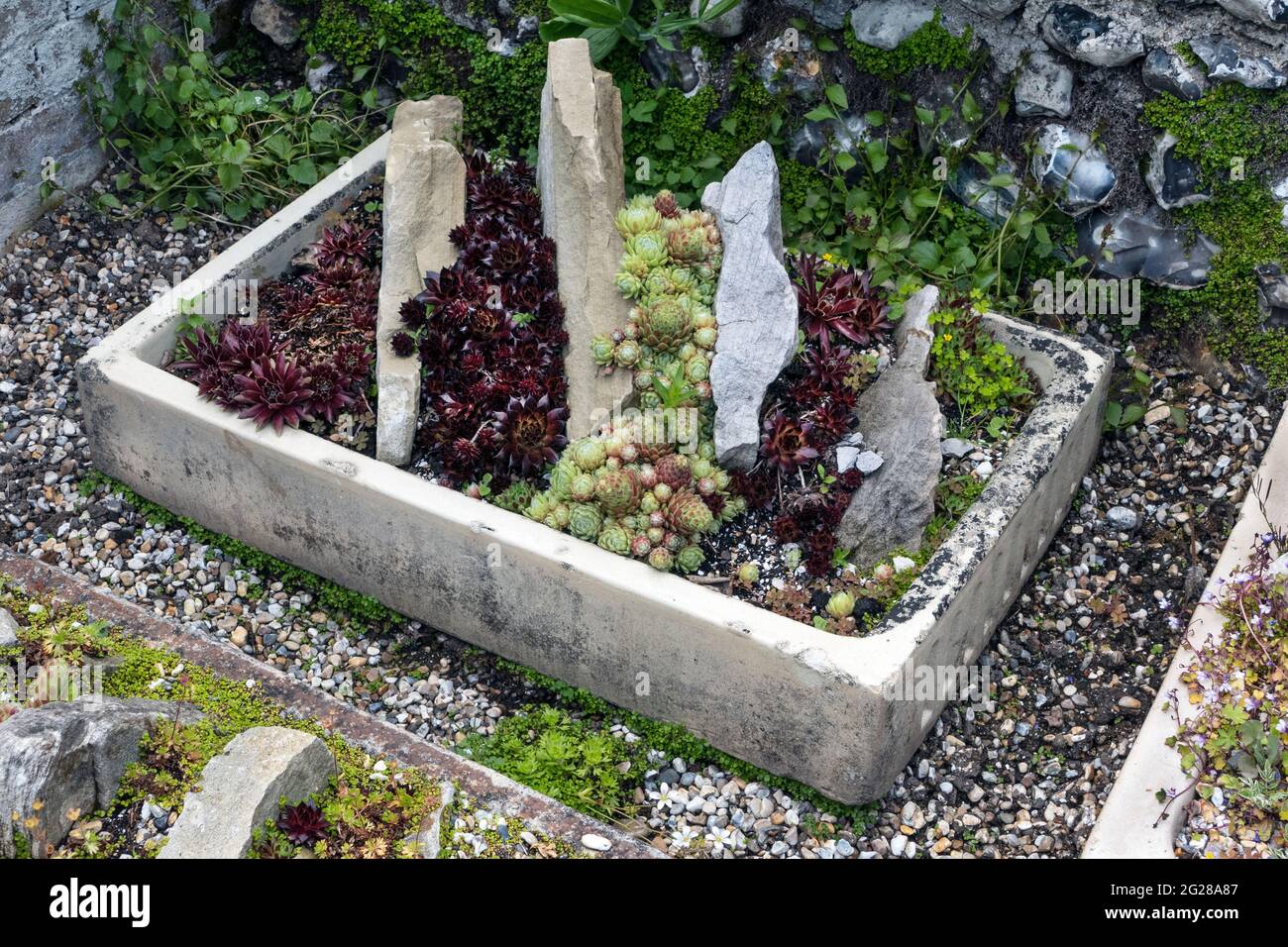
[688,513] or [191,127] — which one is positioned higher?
[191,127]

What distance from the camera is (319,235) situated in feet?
18.6

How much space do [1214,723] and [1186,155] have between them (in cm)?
208

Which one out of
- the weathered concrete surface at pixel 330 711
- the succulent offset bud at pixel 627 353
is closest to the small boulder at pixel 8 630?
the weathered concrete surface at pixel 330 711

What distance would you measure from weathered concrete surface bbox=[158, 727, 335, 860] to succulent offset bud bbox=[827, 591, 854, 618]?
5.16 ft

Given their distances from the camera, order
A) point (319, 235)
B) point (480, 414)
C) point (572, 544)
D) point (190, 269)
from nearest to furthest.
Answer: point (572, 544) → point (480, 414) → point (319, 235) → point (190, 269)

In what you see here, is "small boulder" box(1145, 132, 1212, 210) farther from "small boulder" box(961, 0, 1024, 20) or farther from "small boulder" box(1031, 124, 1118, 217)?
"small boulder" box(961, 0, 1024, 20)

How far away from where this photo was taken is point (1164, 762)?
159 inches

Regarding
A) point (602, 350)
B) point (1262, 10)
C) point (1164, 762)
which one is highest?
point (1262, 10)

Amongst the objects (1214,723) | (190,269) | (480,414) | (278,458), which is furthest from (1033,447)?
(190,269)

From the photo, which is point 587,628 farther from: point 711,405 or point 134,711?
point 134,711

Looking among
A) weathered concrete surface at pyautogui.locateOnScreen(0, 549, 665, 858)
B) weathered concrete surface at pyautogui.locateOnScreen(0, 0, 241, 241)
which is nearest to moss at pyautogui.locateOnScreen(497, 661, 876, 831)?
weathered concrete surface at pyautogui.locateOnScreen(0, 549, 665, 858)

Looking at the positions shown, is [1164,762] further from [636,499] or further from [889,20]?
[889,20]

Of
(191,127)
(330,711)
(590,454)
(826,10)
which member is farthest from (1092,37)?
(191,127)

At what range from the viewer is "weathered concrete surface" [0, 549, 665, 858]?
4145 millimetres
